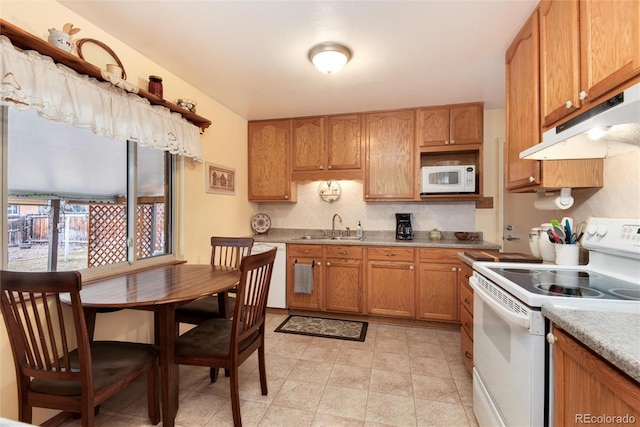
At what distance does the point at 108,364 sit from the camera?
134 cm

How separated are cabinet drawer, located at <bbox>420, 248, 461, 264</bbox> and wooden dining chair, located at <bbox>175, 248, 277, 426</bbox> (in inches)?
71.5

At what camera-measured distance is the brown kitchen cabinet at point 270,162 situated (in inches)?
141

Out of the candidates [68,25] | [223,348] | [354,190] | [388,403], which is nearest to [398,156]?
[354,190]

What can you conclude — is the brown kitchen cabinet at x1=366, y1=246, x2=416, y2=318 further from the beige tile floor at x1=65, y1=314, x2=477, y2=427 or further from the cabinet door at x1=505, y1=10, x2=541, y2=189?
the cabinet door at x1=505, y1=10, x2=541, y2=189

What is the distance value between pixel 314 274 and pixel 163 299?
6.48ft

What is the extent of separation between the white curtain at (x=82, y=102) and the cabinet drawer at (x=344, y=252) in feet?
5.87

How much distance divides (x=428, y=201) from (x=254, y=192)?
2.20 m

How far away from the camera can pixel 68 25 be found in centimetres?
154

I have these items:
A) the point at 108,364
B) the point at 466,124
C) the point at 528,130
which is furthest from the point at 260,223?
the point at 528,130

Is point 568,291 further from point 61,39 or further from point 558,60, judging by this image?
point 61,39

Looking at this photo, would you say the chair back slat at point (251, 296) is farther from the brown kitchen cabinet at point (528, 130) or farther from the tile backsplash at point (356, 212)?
the tile backsplash at point (356, 212)

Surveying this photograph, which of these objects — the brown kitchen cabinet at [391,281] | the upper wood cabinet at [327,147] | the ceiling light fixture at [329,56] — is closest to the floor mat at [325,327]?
the brown kitchen cabinet at [391,281]

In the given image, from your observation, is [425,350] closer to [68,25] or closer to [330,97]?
[330,97]

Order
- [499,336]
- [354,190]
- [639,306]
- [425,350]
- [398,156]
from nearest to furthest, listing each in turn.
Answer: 1. [639,306]
2. [499,336]
3. [425,350]
4. [398,156]
5. [354,190]
